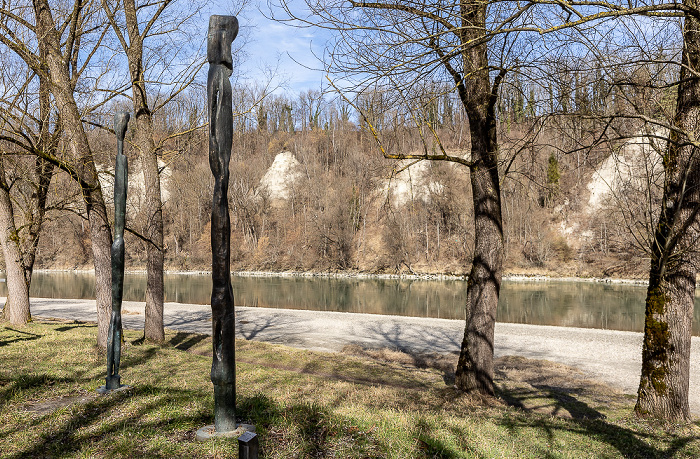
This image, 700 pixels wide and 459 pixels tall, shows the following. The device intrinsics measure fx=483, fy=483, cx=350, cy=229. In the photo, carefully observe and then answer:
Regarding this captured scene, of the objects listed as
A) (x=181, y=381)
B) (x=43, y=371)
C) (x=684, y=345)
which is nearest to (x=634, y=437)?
(x=684, y=345)

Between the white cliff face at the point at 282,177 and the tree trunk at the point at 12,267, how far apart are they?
47358mm

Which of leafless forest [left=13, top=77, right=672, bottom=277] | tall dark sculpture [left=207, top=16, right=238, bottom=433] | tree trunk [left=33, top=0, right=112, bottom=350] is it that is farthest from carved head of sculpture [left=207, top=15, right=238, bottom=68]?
leafless forest [left=13, top=77, right=672, bottom=277]

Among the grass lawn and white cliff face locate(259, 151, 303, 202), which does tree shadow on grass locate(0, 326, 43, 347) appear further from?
white cliff face locate(259, 151, 303, 202)

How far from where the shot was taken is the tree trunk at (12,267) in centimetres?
1175

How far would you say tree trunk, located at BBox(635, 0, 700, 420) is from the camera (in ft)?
21.1

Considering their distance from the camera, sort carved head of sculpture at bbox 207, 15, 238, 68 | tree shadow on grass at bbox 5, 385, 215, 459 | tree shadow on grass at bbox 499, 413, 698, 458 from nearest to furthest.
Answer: tree shadow on grass at bbox 5, 385, 215, 459, carved head of sculpture at bbox 207, 15, 238, 68, tree shadow on grass at bbox 499, 413, 698, 458

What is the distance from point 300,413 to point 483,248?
4540mm

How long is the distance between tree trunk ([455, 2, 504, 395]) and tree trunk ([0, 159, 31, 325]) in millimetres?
10591

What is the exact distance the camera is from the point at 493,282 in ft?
26.0

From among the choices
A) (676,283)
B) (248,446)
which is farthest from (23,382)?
(676,283)

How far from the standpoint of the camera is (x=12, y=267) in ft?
38.9

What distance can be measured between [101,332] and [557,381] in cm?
878

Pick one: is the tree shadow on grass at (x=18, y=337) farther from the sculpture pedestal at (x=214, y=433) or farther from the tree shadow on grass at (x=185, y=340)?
the sculpture pedestal at (x=214, y=433)

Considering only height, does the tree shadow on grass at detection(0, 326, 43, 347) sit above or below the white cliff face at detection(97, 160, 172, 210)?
below
